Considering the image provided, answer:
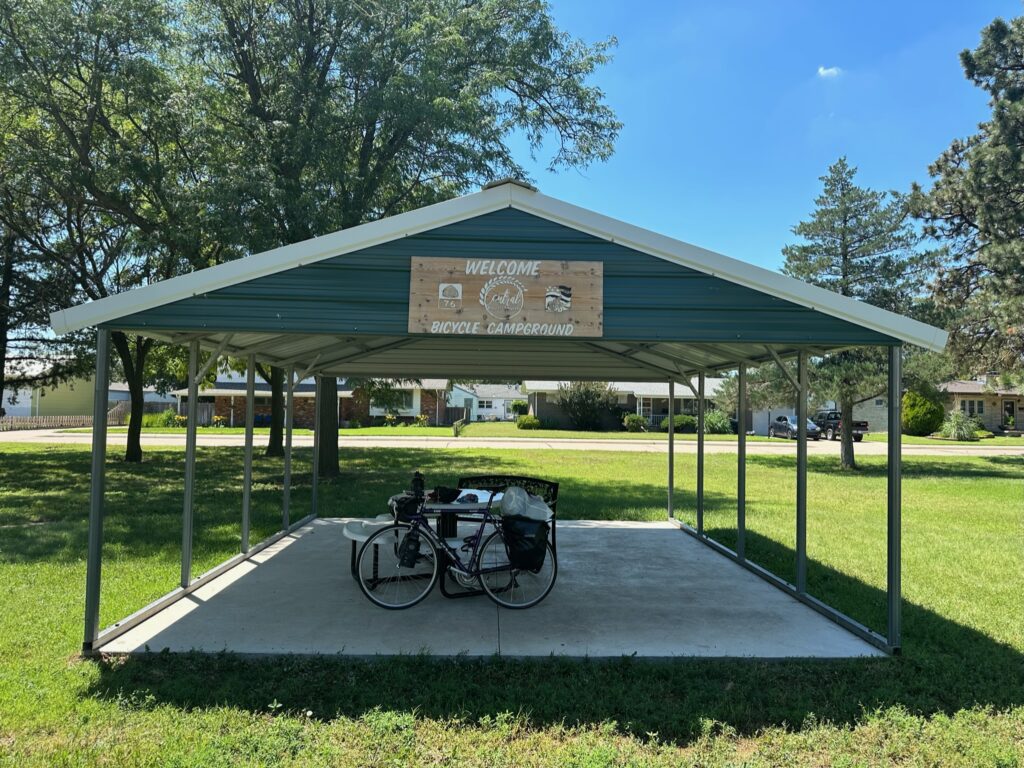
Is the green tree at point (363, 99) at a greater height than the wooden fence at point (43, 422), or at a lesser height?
greater

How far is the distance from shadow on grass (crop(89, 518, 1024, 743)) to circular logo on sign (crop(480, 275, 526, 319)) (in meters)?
2.30

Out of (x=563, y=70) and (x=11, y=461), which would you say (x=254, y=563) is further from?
(x=11, y=461)

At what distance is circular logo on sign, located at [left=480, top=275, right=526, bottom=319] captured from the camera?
4367 millimetres

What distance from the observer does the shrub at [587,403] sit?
35.9 metres

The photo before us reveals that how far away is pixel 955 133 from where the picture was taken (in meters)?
16.5

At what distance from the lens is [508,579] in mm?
6355

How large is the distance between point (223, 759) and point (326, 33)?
43.8ft

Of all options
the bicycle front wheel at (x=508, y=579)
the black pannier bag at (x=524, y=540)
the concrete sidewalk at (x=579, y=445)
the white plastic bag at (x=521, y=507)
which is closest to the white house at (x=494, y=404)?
the concrete sidewalk at (x=579, y=445)

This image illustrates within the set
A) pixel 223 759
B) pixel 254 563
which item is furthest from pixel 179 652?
pixel 254 563

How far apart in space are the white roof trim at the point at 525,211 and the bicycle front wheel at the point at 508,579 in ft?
8.33

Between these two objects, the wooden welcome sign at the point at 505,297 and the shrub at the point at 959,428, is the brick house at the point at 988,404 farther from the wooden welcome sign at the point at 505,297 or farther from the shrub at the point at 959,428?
the wooden welcome sign at the point at 505,297

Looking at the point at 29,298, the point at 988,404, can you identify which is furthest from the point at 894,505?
the point at 988,404

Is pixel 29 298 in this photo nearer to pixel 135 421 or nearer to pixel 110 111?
pixel 135 421

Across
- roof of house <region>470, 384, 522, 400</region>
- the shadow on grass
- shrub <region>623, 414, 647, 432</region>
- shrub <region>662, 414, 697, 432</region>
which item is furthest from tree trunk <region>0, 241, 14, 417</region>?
roof of house <region>470, 384, 522, 400</region>
